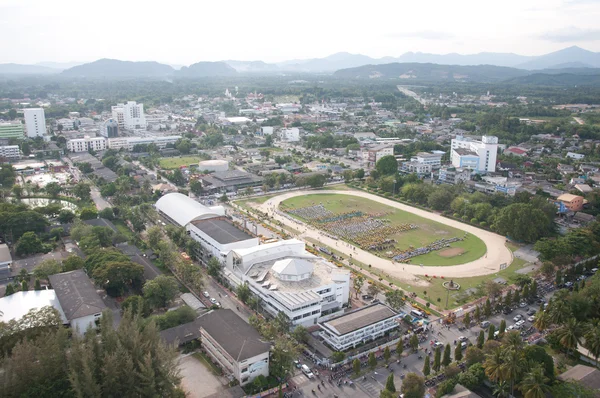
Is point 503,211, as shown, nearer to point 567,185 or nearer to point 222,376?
point 567,185

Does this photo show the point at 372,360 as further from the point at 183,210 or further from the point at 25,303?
the point at 183,210

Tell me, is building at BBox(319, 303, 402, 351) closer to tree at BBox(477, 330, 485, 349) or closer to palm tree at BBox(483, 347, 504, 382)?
tree at BBox(477, 330, 485, 349)

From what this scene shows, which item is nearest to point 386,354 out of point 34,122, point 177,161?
point 177,161

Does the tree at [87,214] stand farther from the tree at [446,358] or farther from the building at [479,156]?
the building at [479,156]

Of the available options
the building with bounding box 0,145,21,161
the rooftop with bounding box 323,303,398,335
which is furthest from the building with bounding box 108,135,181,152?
the rooftop with bounding box 323,303,398,335

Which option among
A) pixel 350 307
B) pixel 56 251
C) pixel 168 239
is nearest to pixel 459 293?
pixel 350 307

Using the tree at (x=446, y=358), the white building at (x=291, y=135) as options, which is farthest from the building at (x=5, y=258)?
the white building at (x=291, y=135)

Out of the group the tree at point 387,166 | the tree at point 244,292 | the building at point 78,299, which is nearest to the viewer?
the building at point 78,299
